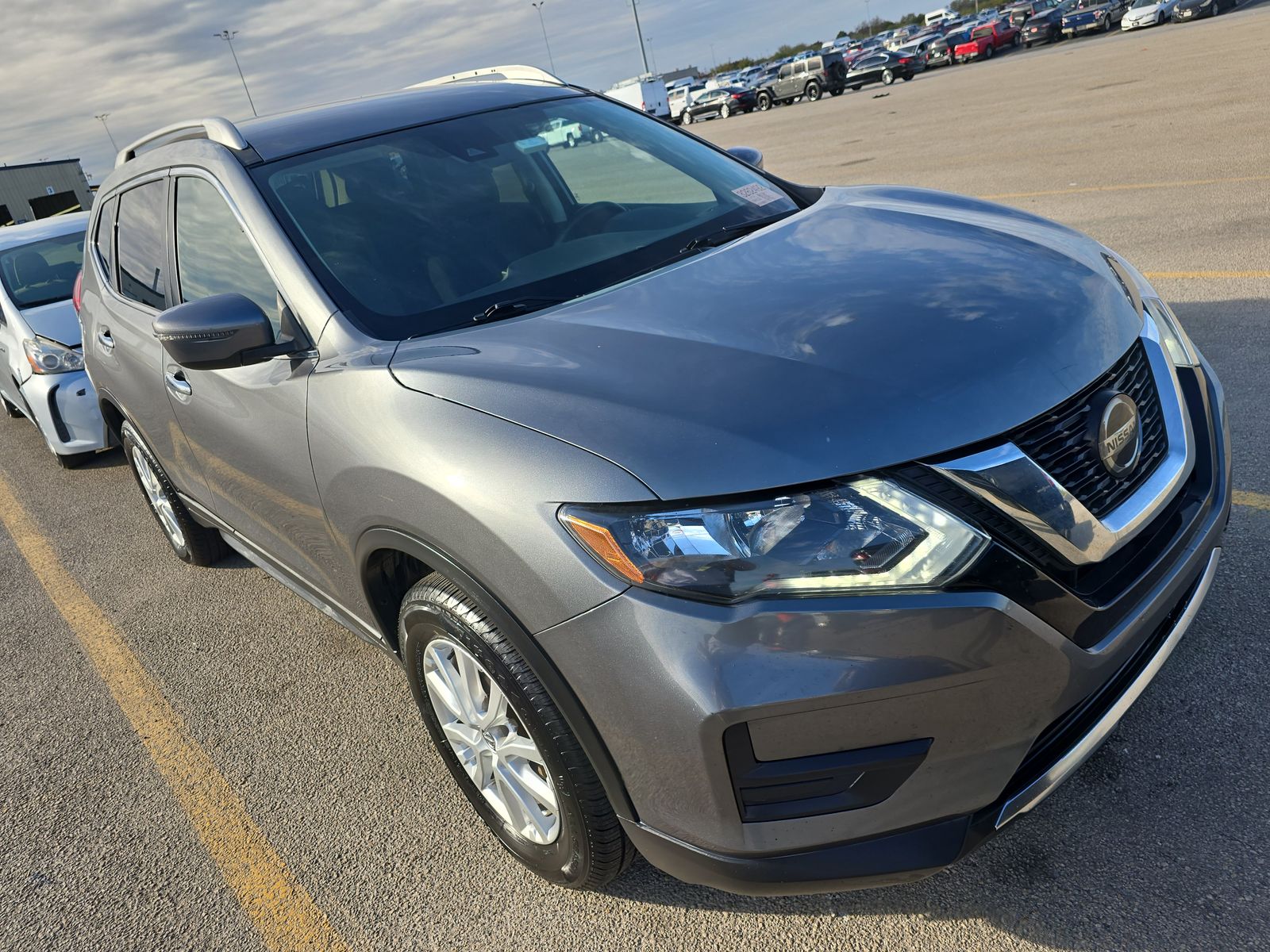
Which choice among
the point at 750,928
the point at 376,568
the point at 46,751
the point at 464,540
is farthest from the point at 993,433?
the point at 46,751

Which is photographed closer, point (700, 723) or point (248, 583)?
point (700, 723)

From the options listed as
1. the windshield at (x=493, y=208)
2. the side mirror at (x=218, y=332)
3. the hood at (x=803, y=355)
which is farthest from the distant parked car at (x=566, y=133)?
the side mirror at (x=218, y=332)

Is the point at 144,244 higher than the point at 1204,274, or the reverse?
the point at 144,244

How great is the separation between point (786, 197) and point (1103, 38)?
4555cm

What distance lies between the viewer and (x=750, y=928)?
2.31 m

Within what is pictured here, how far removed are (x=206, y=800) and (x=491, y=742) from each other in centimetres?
130

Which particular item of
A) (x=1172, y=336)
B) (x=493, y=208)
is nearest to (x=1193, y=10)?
(x=1172, y=336)

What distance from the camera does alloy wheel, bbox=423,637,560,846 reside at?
7.66ft

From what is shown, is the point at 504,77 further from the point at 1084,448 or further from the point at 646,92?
the point at 646,92

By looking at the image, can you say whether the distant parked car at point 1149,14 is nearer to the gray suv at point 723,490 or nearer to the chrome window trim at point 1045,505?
the gray suv at point 723,490

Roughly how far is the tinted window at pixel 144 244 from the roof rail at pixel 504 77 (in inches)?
44.5

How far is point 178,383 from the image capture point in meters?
3.55

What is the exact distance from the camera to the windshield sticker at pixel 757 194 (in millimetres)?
3363

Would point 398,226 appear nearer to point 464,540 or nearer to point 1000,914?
point 464,540
